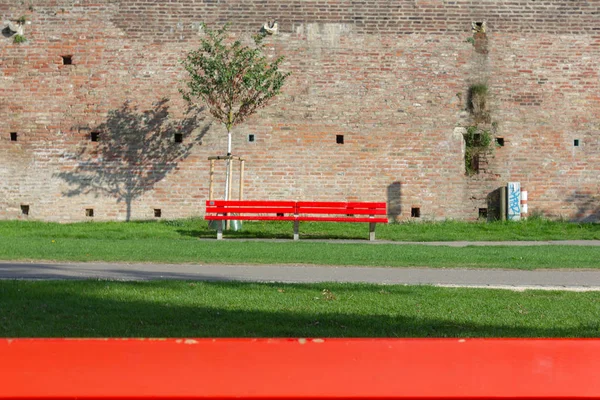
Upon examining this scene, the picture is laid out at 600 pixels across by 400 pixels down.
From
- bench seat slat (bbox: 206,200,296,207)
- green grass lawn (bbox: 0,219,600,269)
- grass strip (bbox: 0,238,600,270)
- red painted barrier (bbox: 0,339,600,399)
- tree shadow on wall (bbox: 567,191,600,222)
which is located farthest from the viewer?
tree shadow on wall (bbox: 567,191,600,222)

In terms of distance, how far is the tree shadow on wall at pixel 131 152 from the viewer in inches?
742

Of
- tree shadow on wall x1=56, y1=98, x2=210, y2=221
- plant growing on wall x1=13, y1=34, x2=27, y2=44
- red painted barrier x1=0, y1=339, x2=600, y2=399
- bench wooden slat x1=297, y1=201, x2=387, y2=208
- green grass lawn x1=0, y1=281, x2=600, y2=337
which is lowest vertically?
green grass lawn x1=0, y1=281, x2=600, y2=337

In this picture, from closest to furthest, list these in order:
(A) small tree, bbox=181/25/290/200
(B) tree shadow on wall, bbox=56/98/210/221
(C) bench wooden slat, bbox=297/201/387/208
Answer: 1. (C) bench wooden slat, bbox=297/201/387/208
2. (A) small tree, bbox=181/25/290/200
3. (B) tree shadow on wall, bbox=56/98/210/221

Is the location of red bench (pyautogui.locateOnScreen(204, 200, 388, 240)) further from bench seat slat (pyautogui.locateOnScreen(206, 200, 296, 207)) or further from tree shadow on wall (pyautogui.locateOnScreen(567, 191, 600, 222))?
tree shadow on wall (pyautogui.locateOnScreen(567, 191, 600, 222))

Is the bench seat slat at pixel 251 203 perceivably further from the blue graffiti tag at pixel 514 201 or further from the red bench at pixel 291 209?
the blue graffiti tag at pixel 514 201

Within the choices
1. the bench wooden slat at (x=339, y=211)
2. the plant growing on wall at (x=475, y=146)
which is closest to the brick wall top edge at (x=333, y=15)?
the plant growing on wall at (x=475, y=146)

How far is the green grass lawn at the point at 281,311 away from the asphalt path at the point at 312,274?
78 cm

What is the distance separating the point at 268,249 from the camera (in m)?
12.5

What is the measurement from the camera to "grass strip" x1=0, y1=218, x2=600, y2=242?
52.1ft

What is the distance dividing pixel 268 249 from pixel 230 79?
588cm

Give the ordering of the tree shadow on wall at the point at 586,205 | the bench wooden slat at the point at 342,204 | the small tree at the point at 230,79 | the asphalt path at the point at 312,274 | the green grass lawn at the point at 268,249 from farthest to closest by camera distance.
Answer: the tree shadow on wall at the point at 586,205 < the small tree at the point at 230,79 < the bench wooden slat at the point at 342,204 < the green grass lawn at the point at 268,249 < the asphalt path at the point at 312,274

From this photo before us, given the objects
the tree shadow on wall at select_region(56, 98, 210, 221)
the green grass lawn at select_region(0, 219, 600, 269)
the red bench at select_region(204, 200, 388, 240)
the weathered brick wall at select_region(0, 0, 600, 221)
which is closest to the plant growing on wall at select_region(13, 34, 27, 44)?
the weathered brick wall at select_region(0, 0, 600, 221)

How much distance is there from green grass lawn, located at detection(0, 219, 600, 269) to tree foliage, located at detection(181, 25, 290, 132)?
9.90 feet

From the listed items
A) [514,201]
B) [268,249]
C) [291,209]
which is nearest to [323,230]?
[291,209]
